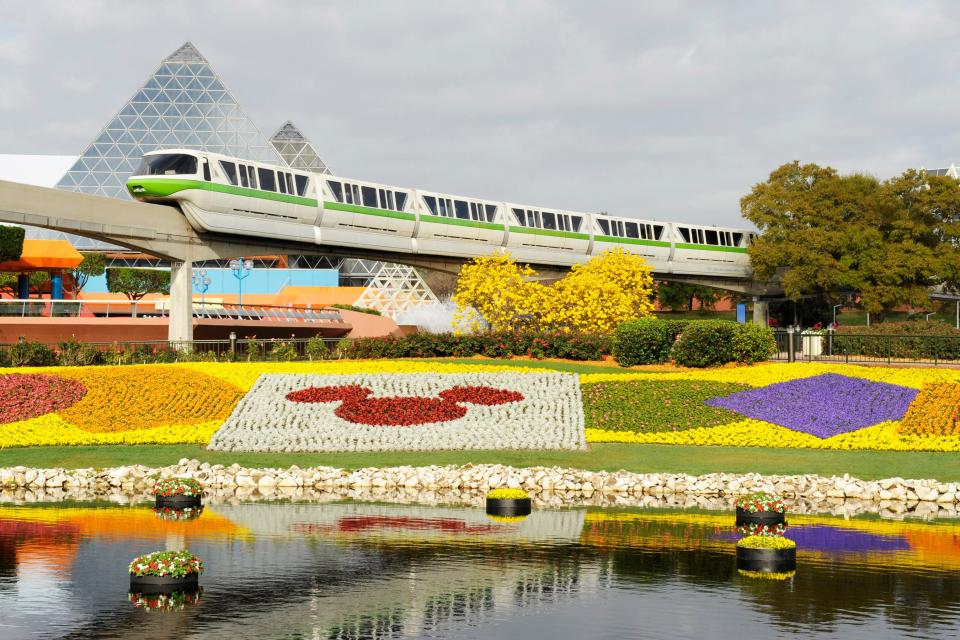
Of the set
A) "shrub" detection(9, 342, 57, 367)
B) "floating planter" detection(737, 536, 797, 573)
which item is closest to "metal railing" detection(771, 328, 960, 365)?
"floating planter" detection(737, 536, 797, 573)

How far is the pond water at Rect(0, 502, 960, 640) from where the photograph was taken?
543 inches

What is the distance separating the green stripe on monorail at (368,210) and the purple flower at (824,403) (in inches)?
1223

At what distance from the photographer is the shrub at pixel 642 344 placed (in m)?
42.1

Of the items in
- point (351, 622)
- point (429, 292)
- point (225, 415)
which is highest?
point (429, 292)

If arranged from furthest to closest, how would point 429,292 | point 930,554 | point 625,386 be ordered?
point 429,292 → point 625,386 → point 930,554

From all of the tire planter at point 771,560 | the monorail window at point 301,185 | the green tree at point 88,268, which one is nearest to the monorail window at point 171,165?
the monorail window at point 301,185

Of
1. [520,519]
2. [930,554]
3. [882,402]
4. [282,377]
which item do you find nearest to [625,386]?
[882,402]

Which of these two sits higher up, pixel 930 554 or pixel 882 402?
pixel 882 402

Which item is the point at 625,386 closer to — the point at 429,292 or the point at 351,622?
the point at 351,622

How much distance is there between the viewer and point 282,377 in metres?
37.7

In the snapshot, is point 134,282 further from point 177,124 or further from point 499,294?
point 177,124

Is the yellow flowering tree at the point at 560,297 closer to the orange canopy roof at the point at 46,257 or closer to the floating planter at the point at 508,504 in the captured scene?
the orange canopy roof at the point at 46,257

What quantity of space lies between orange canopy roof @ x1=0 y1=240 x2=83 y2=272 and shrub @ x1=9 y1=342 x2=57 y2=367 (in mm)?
23171

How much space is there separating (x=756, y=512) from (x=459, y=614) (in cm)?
836
